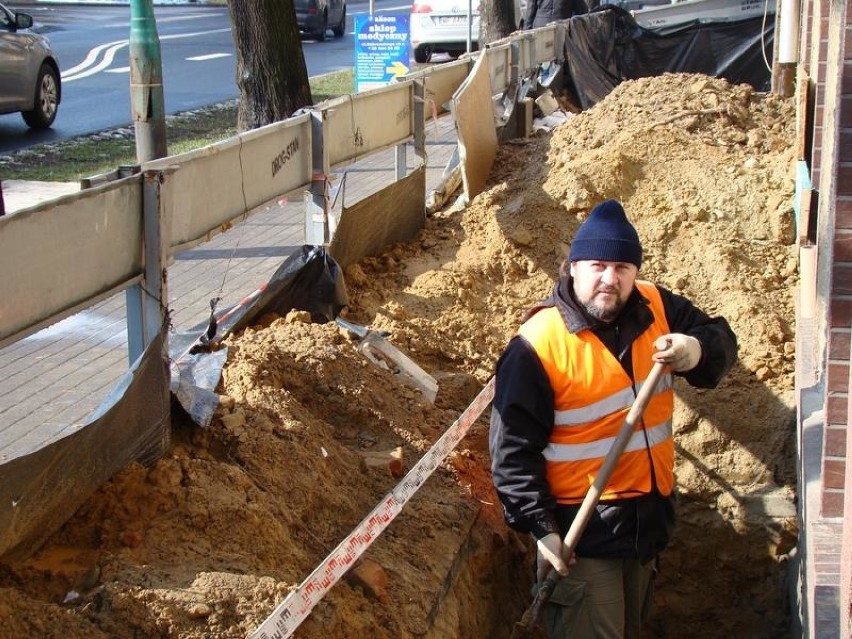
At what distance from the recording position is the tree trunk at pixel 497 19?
62.5 feet

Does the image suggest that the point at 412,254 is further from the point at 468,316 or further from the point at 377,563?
the point at 377,563

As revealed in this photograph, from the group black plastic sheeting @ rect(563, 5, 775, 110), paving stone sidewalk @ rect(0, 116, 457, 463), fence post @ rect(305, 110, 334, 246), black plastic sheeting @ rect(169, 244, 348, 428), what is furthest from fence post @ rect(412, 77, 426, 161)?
black plastic sheeting @ rect(563, 5, 775, 110)

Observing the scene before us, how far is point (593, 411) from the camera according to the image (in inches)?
175

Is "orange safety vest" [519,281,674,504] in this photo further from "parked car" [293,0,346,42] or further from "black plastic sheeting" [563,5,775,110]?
"parked car" [293,0,346,42]

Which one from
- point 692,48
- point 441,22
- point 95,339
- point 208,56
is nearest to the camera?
point 95,339

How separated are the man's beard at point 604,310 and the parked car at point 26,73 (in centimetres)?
1282

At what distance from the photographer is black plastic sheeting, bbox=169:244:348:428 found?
15.8ft

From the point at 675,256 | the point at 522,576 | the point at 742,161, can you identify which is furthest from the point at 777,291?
the point at 522,576

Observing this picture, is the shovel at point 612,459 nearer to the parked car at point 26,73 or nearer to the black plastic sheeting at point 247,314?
the black plastic sheeting at point 247,314

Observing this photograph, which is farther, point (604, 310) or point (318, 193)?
point (318, 193)

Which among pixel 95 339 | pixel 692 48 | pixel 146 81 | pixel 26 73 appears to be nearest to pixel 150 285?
pixel 95 339

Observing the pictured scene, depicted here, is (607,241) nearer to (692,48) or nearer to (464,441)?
(464,441)

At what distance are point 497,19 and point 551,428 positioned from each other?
51.1 feet

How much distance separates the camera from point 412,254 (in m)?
8.00
